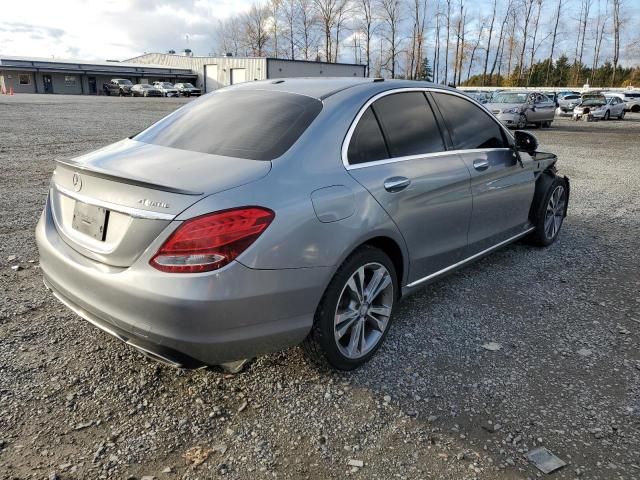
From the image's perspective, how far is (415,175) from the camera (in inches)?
128

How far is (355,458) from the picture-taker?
7.72 feet

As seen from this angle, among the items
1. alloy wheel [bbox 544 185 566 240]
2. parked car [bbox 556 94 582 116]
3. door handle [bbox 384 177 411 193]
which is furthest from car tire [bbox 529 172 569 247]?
parked car [bbox 556 94 582 116]

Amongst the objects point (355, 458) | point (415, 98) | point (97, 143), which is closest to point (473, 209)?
point (415, 98)

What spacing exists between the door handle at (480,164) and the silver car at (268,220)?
0.09 metres

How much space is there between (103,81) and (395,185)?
234ft

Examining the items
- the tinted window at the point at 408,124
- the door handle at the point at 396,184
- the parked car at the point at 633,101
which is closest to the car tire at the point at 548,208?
the tinted window at the point at 408,124

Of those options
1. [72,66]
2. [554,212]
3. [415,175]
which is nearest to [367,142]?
[415,175]

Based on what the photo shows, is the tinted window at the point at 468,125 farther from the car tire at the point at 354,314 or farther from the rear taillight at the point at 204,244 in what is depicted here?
the rear taillight at the point at 204,244

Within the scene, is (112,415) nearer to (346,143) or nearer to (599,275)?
(346,143)

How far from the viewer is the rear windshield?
9.11 feet

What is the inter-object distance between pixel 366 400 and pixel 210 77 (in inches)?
2613

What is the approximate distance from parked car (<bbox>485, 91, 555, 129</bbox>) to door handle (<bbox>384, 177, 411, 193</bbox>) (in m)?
19.1

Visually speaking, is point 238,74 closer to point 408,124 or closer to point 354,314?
point 408,124

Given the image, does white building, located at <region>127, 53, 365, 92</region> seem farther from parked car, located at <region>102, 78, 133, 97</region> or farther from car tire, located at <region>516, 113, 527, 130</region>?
car tire, located at <region>516, 113, 527, 130</region>
